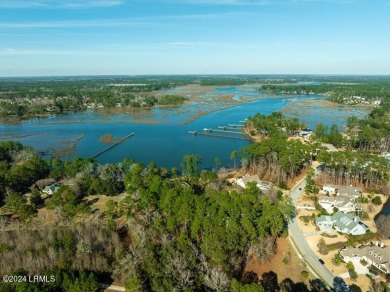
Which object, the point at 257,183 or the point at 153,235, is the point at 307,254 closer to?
the point at 153,235

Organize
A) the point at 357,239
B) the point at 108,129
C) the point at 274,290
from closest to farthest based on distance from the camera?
the point at 274,290
the point at 357,239
the point at 108,129

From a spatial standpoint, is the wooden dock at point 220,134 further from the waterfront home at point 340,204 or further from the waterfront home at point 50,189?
the waterfront home at point 50,189

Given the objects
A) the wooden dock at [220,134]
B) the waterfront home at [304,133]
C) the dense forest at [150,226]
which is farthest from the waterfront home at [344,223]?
the wooden dock at [220,134]

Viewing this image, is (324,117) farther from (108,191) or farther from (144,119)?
(108,191)

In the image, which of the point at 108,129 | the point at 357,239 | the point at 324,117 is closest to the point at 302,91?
the point at 324,117

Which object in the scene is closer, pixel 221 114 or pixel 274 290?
pixel 274 290

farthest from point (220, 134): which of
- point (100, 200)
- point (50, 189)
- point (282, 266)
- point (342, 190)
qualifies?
point (282, 266)

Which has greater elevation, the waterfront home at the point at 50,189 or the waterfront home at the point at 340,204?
the waterfront home at the point at 50,189
